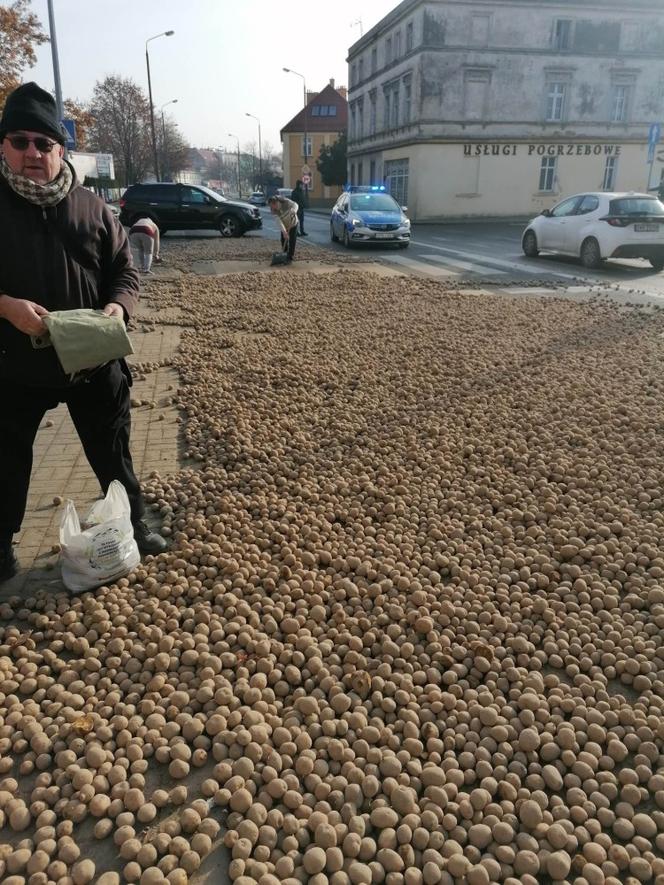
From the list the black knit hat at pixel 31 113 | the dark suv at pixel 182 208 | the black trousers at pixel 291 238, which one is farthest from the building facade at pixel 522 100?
the black knit hat at pixel 31 113

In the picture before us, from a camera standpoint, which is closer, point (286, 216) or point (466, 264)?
point (286, 216)

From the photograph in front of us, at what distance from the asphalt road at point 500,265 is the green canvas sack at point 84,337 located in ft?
36.7

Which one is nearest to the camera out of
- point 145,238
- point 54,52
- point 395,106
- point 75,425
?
point 75,425

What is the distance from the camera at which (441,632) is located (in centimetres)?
307

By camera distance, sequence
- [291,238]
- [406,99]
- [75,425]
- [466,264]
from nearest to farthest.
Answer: [75,425] < [291,238] < [466,264] < [406,99]

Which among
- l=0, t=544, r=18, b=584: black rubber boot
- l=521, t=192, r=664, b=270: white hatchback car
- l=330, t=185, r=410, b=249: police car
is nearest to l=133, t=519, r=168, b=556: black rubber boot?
l=0, t=544, r=18, b=584: black rubber boot

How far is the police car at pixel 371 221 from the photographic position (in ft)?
65.8

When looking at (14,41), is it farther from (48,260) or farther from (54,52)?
(48,260)

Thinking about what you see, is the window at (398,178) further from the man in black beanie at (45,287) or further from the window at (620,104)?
the man in black beanie at (45,287)

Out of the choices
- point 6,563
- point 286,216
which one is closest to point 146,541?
point 6,563

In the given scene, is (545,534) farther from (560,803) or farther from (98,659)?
(98,659)

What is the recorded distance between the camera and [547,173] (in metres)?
40.4

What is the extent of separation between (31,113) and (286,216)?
12.6 meters

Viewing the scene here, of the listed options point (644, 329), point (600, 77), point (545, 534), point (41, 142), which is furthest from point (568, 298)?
point (600, 77)
